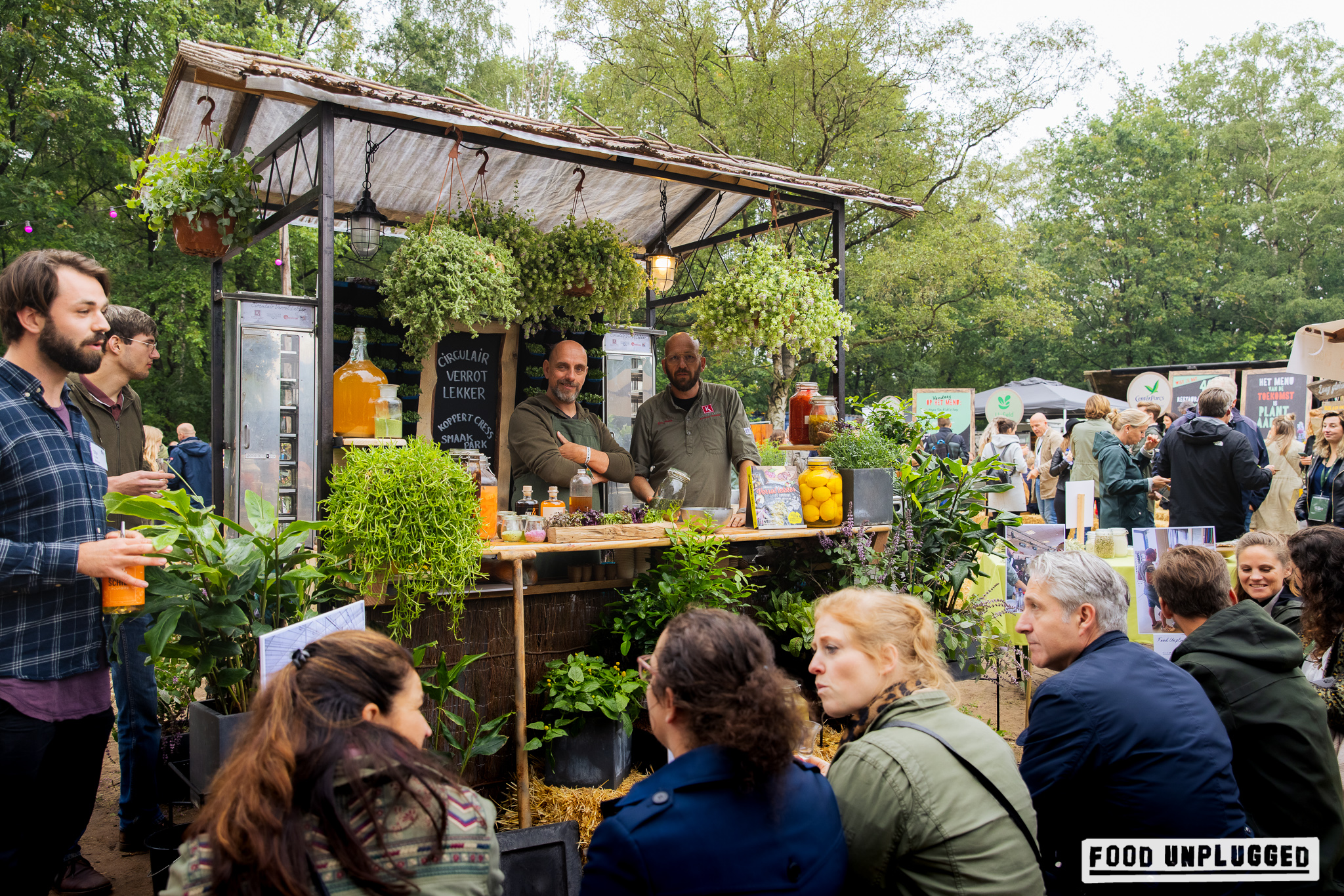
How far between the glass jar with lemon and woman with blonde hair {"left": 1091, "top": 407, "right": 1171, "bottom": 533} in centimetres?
350

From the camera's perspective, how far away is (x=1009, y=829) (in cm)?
160

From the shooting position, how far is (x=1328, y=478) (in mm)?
5785

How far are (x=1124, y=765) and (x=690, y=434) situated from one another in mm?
2829

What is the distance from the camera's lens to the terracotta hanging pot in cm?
430

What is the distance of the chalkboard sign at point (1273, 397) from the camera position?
33.9ft

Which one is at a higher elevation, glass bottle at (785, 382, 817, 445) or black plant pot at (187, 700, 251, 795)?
glass bottle at (785, 382, 817, 445)

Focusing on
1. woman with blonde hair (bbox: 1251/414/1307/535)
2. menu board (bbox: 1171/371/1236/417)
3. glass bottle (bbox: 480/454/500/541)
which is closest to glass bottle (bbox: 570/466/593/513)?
glass bottle (bbox: 480/454/500/541)

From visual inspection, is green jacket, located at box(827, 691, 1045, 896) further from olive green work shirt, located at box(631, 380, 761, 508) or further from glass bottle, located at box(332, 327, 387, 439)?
glass bottle, located at box(332, 327, 387, 439)

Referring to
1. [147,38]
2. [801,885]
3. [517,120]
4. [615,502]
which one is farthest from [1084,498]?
[147,38]

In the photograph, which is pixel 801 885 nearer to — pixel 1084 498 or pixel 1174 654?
pixel 1174 654

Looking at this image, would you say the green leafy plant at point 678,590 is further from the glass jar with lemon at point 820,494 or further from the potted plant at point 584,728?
the glass jar with lemon at point 820,494

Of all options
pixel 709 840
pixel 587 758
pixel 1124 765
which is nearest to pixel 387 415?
pixel 587 758

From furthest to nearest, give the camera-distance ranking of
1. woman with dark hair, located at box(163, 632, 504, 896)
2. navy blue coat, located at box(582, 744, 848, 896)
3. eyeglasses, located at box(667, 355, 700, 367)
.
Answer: eyeglasses, located at box(667, 355, 700, 367)
navy blue coat, located at box(582, 744, 848, 896)
woman with dark hair, located at box(163, 632, 504, 896)

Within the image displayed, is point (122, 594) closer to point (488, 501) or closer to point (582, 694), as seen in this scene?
point (488, 501)
